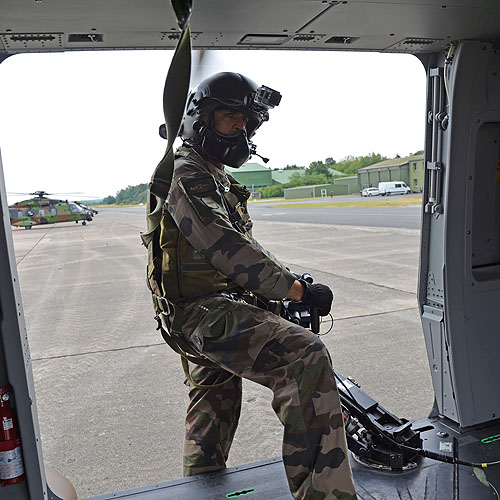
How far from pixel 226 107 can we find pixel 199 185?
0.46 metres

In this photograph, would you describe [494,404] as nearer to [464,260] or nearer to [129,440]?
[464,260]

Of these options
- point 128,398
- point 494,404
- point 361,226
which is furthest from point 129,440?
point 361,226

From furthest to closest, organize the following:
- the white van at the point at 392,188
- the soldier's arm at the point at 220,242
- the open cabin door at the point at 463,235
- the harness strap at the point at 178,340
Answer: the white van at the point at 392,188 < the open cabin door at the point at 463,235 < the harness strap at the point at 178,340 < the soldier's arm at the point at 220,242

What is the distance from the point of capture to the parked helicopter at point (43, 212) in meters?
30.7

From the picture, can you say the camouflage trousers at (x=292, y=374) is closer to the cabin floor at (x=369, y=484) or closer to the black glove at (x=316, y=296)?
the black glove at (x=316, y=296)

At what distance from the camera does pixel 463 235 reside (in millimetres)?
3049

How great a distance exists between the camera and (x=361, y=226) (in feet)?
68.4

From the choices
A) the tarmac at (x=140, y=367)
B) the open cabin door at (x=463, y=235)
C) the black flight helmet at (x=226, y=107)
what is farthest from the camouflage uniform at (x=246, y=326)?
the tarmac at (x=140, y=367)

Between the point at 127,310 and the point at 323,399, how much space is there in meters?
6.82

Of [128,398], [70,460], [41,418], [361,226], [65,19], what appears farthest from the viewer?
[361,226]

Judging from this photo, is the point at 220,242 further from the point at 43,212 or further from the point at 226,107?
the point at 43,212

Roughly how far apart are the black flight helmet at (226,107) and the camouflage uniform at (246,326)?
0.11 metres

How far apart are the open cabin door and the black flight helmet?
→ 3.61 ft

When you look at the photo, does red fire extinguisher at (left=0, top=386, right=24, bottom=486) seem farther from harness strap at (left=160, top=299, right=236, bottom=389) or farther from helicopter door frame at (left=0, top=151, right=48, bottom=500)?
harness strap at (left=160, top=299, right=236, bottom=389)
